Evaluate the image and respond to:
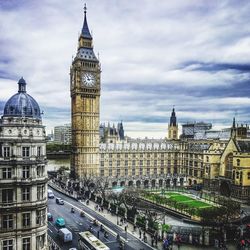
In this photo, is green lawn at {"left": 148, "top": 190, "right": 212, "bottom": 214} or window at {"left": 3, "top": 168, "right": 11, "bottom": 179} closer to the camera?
window at {"left": 3, "top": 168, "right": 11, "bottom": 179}

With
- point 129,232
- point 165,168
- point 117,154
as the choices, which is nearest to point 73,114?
point 117,154

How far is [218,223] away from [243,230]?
534 cm

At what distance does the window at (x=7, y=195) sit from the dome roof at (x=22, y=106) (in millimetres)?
9894

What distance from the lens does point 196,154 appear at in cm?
11975

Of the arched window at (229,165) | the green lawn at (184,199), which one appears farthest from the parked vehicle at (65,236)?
the arched window at (229,165)

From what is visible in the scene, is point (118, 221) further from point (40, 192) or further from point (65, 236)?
point (40, 192)

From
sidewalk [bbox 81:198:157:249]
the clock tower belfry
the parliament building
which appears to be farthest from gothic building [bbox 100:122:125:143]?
sidewalk [bbox 81:198:157:249]

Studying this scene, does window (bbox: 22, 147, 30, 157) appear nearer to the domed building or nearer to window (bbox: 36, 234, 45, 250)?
the domed building

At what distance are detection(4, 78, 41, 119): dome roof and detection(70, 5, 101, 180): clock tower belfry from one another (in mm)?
72196

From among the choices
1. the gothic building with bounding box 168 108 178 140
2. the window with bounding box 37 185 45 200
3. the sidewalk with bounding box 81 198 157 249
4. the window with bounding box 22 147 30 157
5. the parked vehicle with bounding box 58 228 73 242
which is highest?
the gothic building with bounding box 168 108 178 140

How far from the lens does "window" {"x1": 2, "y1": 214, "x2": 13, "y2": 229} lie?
40.8m

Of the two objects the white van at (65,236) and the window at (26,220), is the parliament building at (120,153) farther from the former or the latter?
the window at (26,220)

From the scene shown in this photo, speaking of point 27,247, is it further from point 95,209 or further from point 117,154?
point 117,154

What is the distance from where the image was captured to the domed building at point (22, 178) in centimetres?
4097
